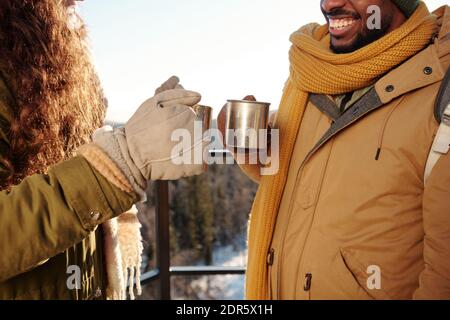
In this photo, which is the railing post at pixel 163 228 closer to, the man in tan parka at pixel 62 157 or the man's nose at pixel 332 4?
the man in tan parka at pixel 62 157

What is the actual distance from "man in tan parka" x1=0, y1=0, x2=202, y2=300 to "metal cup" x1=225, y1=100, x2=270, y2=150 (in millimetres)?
398

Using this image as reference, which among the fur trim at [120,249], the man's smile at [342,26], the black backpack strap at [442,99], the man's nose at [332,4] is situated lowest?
the fur trim at [120,249]

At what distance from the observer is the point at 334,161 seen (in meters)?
1.53

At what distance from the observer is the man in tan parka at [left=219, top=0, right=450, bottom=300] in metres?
1.37

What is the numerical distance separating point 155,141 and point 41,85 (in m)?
0.46

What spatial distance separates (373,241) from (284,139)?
1.84 feet

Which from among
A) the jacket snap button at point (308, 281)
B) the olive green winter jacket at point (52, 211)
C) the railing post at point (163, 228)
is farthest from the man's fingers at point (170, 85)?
the railing post at point (163, 228)

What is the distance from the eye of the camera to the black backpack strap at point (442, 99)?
1.29m

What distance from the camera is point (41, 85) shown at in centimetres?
119

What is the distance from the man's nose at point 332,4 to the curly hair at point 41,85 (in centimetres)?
102

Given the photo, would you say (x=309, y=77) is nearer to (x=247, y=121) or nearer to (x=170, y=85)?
(x=247, y=121)

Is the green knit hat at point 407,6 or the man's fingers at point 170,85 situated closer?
the man's fingers at point 170,85
